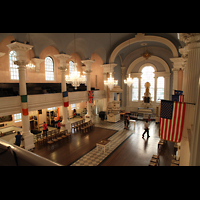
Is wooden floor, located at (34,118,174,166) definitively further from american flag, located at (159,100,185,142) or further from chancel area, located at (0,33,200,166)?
american flag, located at (159,100,185,142)

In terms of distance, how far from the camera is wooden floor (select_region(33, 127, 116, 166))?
895cm

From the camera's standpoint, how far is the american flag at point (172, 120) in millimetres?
4902

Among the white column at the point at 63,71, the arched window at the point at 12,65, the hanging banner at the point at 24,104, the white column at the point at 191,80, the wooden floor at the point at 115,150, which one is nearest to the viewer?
the white column at the point at 191,80

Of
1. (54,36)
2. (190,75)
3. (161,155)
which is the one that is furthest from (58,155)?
(54,36)

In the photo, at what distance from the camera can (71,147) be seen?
10.4 m

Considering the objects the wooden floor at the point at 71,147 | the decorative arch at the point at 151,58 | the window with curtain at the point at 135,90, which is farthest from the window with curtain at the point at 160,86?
the wooden floor at the point at 71,147

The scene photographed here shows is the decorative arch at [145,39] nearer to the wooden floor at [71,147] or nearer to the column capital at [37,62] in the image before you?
the column capital at [37,62]

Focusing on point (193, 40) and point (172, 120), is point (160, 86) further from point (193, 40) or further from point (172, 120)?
point (172, 120)

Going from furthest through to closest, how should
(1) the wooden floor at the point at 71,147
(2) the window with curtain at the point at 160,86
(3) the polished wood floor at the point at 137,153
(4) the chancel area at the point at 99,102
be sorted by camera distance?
(2) the window with curtain at the point at 160,86 < (1) the wooden floor at the point at 71,147 < (3) the polished wood floor at the point at 137,153 < (4) the chancel area at the point at 99,102

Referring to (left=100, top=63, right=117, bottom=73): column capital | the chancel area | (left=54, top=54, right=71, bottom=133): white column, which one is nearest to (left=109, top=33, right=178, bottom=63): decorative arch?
the chancel area

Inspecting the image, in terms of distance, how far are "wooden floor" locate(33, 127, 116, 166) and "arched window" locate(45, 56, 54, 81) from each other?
816 cm

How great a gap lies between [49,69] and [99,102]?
8.22 metres
